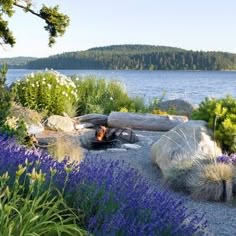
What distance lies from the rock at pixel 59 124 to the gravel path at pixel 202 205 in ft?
7.65

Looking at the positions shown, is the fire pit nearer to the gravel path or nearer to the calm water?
the gravel path

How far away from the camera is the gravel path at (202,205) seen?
17.8 ft

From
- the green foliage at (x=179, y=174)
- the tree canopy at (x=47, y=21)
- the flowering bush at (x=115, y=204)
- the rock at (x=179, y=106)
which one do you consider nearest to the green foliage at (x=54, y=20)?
the tree canopy at (x=47, y=21)

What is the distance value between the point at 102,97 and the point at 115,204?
1199 cm

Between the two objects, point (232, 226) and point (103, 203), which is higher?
point (103, 203)

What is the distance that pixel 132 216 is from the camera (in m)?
3.47

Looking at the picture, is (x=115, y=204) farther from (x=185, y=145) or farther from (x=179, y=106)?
(x=179, y=106)

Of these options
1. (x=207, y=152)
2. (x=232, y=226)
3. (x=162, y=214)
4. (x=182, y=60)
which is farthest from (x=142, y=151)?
(x=182, y=60)

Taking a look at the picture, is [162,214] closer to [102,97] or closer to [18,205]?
[18,205]

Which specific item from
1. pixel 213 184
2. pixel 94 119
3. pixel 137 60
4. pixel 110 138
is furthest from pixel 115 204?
pixel 137 60

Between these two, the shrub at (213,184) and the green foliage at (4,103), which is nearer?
the shrub at (213,184)

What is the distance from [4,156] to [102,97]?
11331 mm

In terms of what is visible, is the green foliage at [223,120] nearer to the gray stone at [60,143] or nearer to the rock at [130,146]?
the rock at [130,146]

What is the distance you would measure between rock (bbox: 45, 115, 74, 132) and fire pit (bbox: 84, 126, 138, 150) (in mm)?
1317
